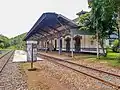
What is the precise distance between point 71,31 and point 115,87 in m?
18.6

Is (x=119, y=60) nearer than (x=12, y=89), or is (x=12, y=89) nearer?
(x=12, y=89)

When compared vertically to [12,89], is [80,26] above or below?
above

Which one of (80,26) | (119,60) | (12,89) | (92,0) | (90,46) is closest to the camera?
(12,89)

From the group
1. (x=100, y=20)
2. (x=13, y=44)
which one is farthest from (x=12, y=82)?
(x=13, y=44)

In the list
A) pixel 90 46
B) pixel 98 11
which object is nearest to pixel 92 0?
pixel 98 11

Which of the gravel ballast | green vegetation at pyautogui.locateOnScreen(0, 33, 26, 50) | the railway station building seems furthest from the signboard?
green vegetation at pyautogui.locateOnScreen(0, 33, 26, 50)

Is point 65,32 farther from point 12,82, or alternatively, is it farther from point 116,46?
point 12,82

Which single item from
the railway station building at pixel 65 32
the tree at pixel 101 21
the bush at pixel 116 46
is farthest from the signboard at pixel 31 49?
the bush at pixel 116 46

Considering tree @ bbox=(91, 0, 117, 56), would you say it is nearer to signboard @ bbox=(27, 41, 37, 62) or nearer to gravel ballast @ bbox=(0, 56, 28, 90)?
signboard @ bbox=(27, 41, 37, 62)

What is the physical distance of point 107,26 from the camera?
2219 centimetres

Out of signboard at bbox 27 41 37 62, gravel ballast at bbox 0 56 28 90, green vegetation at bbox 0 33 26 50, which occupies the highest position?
green vegetation at bbox 0 33 26 50

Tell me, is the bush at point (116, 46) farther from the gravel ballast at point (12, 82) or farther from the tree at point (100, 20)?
the gravel ballast at point (12, 82)

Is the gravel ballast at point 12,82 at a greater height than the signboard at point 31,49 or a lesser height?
lesser

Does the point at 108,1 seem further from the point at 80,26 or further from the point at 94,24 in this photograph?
the point at 80,26
